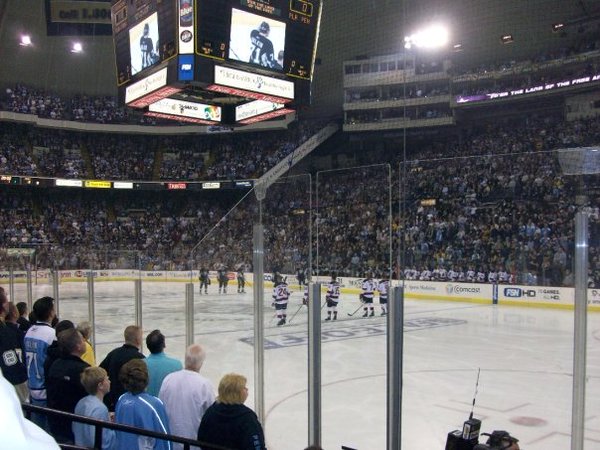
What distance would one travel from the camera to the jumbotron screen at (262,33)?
6121 millimetres

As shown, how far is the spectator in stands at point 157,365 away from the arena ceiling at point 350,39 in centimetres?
988

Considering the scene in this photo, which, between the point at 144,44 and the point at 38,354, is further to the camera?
the point at 144,44

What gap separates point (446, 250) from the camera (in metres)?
3.59

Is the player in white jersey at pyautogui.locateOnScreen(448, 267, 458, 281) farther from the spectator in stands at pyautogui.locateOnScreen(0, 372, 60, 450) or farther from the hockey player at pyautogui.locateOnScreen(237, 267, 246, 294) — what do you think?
the spectator in stands at pyautogui.locateOnScreen(0, 372, 60, 450)

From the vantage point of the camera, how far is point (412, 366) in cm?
772

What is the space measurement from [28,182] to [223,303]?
2195cm

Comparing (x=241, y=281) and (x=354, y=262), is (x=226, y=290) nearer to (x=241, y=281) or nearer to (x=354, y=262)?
(x=241, y=281)

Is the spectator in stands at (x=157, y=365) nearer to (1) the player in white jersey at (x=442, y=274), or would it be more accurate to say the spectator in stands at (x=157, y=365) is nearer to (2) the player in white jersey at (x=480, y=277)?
(1) the player in white jersey at (x=442, y=274)

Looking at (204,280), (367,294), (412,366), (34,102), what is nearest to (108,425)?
(204,280)

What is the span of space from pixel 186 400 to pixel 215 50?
13.4ft

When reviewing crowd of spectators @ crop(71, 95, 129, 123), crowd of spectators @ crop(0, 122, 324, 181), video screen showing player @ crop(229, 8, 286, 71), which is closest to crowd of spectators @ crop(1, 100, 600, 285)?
video screen showing player @ crop(229, 8, 286, 71)

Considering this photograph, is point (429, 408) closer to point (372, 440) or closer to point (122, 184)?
point (372, 440)

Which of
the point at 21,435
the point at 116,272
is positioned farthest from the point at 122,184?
the point at 21,435

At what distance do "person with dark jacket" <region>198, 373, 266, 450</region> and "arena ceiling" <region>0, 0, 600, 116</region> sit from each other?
10.6 metres
